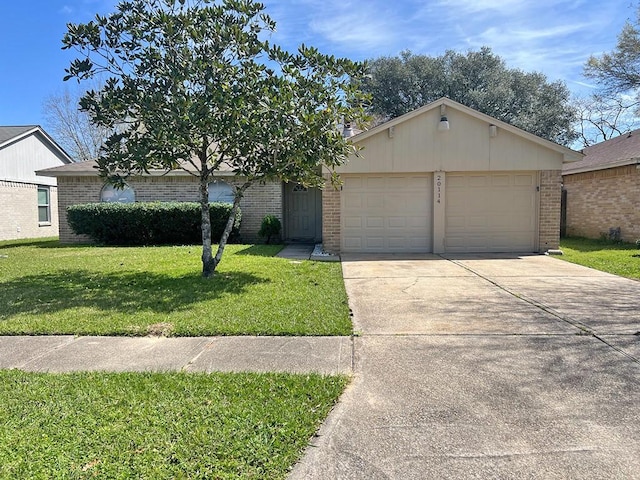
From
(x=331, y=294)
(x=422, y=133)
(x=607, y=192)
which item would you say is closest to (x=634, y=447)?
(x=331, y=294)

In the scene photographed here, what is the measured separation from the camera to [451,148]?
11.2m

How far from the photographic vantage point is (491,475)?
7.55 ft

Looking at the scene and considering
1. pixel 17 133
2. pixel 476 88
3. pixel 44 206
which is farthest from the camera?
pixel 476 88

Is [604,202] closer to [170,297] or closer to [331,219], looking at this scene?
[331,219]

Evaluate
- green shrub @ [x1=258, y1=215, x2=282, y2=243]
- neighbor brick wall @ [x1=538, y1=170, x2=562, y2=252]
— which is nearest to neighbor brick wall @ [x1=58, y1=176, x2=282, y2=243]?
green shrub @ [x1=258, y1=215, x2=282, y2=243]

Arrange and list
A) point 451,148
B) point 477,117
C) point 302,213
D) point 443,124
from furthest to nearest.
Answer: point 302,213, point 451,148, point 477,117, point 443,124

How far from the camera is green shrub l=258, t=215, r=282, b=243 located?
14023 millimetres

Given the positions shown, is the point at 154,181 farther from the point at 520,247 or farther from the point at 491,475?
the point at 491,475

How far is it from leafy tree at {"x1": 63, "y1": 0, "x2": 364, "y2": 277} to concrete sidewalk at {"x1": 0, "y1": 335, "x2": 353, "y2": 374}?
3.15 metres

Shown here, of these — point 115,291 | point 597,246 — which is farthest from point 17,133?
point 597,246

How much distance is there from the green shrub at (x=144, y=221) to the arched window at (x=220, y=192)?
108cm

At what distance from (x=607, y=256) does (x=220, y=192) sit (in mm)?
11736

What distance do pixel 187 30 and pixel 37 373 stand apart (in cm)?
551

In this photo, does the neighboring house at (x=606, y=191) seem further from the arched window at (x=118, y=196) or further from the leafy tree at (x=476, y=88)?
the arched window at (x=118, y=196)
